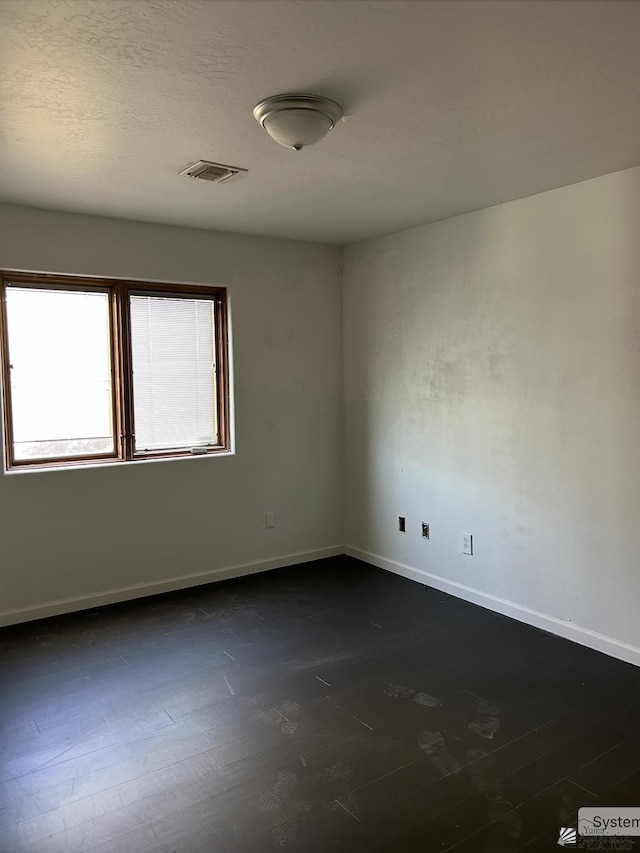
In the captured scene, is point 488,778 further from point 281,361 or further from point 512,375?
point 281,361

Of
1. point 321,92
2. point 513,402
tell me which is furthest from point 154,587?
point 321,92

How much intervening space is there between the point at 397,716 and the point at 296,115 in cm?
239

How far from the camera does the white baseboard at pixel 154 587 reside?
3631 mm

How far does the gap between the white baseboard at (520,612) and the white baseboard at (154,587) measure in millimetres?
522

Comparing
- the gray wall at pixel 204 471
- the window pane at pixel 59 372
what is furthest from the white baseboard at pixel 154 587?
the window pane at pixel 59 372

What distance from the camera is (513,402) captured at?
3.56 metres

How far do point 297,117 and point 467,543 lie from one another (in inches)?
107

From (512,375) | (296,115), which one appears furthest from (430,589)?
(296,115)

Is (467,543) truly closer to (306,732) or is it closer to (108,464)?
(306,732)

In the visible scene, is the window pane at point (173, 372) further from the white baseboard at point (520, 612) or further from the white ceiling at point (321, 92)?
the white baseboard at point (520, 612)

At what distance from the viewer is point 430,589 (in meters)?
4.11

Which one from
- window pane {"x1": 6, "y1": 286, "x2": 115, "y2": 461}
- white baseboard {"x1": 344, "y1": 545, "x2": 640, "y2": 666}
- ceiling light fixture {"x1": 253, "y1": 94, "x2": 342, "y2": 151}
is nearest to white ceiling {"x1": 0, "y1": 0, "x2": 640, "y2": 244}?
ceiling light fixture {"x1": 253, "y1": 94, "x2": 342, "y2": 151}

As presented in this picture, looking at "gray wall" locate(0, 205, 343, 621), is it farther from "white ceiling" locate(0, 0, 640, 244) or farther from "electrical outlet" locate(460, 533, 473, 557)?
"electrical outlet" locate(460, 533, 473, 557)

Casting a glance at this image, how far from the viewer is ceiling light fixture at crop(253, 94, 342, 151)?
214 centimetres
